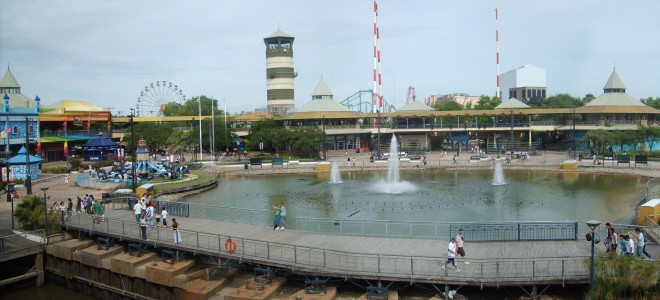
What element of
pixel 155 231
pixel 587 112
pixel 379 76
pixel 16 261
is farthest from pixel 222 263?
pixel 379 76

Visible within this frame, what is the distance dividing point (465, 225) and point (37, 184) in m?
38.8

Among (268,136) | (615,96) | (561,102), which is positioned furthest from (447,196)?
(561,102)

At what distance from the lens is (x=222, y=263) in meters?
21.7

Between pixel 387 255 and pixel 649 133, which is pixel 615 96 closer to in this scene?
pixel 649 133

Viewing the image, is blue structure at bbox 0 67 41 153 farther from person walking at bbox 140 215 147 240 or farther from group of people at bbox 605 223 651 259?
group of people at bbox 605 223 651 259

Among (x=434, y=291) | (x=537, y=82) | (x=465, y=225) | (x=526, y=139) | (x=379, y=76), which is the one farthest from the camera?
(x=537, y=82)

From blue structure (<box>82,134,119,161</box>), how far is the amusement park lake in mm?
20202

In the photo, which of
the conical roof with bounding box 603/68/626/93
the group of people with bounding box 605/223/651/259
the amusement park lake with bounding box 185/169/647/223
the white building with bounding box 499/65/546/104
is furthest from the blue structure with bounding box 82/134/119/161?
the white building with bounding box 499/65/546/104

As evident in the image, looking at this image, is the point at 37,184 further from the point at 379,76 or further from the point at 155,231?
the point at 379,76

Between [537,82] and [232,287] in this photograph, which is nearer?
[232,287]

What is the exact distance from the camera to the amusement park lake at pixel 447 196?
33.2m

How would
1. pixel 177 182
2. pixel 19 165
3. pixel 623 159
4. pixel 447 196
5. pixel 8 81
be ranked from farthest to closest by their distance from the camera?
pixel 8 81 < pixel 623 159 < pixel 177 182 < pixel 19 165 < pixel 447 196

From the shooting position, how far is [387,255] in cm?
1880

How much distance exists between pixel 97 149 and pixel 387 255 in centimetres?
5732
